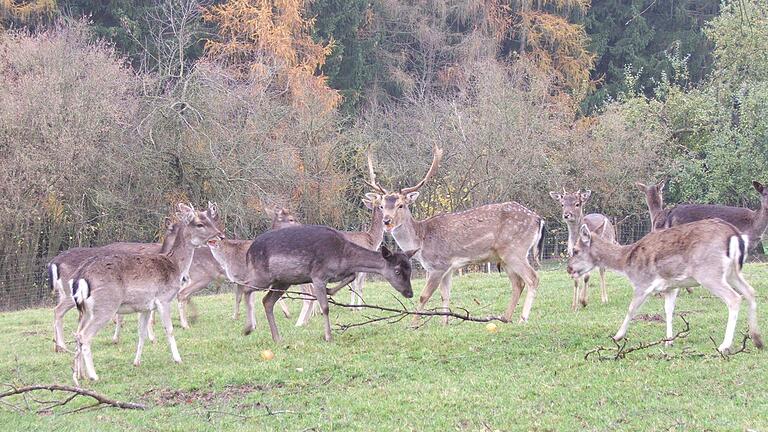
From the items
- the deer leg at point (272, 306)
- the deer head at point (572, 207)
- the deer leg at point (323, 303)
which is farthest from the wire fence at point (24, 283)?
the deer leg at point (323, 303)

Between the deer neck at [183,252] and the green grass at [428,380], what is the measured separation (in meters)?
0.90

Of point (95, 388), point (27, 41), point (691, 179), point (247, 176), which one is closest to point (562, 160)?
point (691, 179)

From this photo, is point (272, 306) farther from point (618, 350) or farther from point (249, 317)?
point (618, 350)

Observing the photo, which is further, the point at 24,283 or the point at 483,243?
the point at 24,283

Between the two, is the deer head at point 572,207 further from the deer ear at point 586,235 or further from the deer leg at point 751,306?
the deer leg at point 751,306

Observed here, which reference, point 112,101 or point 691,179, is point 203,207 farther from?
point 691,179

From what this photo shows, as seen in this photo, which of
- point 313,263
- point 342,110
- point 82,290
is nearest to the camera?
point 82,290

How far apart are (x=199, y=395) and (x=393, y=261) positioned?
10.4ft

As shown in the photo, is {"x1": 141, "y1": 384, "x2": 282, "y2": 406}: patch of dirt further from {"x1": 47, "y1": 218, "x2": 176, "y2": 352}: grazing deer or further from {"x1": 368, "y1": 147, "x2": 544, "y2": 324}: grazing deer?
{"x1": 368, "y1": 147, "x2": 544, "y2": 324}: grazing deer

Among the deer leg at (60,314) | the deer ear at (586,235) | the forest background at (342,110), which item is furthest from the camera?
the forest background at (342,110)

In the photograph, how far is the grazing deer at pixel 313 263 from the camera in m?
10.4

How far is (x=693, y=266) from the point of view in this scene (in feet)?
28.5

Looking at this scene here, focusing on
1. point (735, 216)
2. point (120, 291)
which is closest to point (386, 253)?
point (120, 291)

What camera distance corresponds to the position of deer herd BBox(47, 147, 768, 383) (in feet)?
28.9
